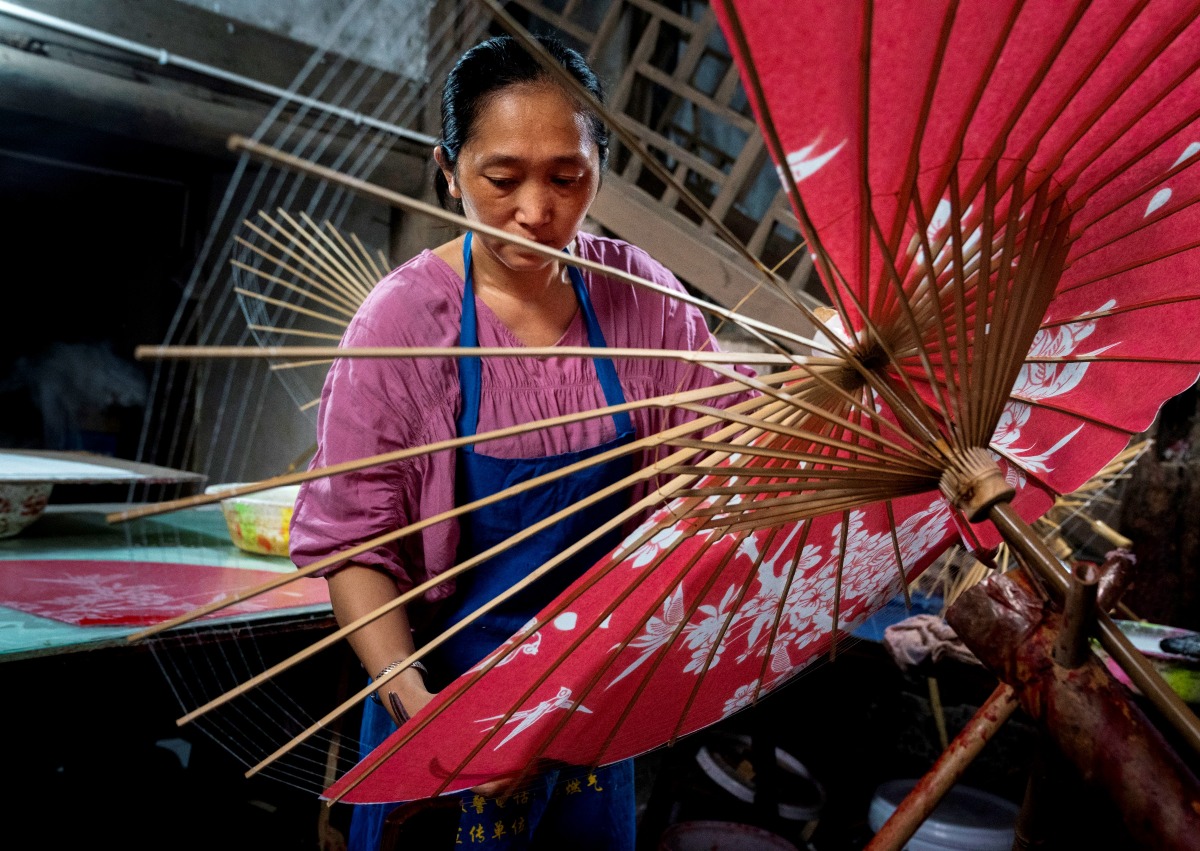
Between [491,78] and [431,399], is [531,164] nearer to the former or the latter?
[491,78]

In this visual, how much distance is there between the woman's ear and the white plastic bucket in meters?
2.11

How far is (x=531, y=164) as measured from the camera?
1.22 metres

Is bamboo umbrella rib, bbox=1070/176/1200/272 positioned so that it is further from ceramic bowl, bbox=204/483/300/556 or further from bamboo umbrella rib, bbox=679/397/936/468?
ceramic bowl, bbox=204/483/300/556

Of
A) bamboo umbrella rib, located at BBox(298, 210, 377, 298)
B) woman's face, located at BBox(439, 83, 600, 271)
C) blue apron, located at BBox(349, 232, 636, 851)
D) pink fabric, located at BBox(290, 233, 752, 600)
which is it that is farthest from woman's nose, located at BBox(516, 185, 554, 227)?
bamboo umbrella rib, located at BBox(298, 210, 377, 298)

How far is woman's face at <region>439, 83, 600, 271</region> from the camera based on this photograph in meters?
1.22

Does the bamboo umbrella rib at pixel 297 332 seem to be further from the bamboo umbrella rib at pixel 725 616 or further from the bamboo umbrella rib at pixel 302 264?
the bamboo umbrella rib at pixel 725 616

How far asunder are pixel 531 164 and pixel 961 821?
2.52m

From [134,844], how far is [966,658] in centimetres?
260

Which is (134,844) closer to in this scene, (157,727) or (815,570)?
(157,727)

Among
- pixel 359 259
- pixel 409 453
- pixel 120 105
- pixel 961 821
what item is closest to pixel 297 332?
pixel 409 453

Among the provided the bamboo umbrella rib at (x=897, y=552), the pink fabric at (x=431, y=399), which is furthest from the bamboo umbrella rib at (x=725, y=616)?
the pink fabric at (x=431, y=399)

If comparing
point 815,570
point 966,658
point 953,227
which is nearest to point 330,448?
point 815,570

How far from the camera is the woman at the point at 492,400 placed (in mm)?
1248

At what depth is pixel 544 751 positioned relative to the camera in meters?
0.92
